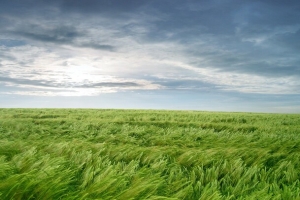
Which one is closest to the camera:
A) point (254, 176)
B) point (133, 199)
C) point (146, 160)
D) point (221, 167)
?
point (133, 199)

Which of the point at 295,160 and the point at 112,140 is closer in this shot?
the point at 295,160

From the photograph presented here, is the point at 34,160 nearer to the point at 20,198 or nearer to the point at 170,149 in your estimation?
the point at 20,198

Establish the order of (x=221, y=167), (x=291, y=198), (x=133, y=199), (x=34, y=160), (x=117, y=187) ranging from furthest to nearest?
(x=221, y=167) < (x=34, y=160) < (x=291, y=198) < (x=117, y=187) < (x=133, y=199)

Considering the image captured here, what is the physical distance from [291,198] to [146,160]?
91.6 inches

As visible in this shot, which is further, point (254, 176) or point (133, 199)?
point (254, 176)

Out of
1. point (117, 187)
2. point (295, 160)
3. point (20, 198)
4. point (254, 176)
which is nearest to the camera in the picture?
point (20, 198)

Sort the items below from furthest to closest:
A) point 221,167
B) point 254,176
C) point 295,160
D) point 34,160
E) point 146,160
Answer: point 295,160 < point 146,160 < point 221,167 < point 254,176 < point 34,160

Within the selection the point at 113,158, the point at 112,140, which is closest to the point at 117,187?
the point at 113,158

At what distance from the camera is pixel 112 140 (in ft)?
23.3

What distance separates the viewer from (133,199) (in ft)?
7.44

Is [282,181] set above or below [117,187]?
below

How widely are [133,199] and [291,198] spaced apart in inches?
65.1

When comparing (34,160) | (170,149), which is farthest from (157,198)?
(170,149)

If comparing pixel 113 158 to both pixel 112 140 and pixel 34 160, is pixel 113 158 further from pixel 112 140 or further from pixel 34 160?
pixel 112 140
